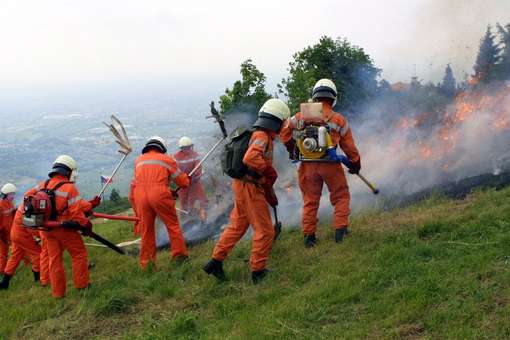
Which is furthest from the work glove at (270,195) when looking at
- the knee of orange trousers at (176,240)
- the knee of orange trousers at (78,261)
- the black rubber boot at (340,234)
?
the knee of orange trousers at (78,261)

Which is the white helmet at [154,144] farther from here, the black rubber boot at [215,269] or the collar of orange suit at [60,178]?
the black rubber boot at [215,269]

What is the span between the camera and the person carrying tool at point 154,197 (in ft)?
21.4

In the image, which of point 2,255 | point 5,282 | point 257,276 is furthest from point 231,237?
point 2,255

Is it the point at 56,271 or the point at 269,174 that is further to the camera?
the point at 56,271

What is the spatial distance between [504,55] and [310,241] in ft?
30.3

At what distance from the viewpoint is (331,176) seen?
244 inches

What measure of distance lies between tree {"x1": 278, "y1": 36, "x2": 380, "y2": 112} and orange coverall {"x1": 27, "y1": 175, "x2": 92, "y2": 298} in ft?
31.9

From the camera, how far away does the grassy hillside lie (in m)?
3.84

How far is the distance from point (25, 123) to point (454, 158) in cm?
11242

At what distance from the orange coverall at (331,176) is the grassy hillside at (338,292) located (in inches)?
14.4

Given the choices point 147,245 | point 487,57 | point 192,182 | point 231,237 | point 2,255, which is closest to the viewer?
point 231,237

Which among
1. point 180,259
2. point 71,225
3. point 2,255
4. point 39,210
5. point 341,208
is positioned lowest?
point 2,255

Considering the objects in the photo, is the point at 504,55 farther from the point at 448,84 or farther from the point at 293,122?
the point at 293,122

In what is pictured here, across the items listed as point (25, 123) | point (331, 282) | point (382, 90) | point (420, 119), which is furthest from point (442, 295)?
point (25, 123)
